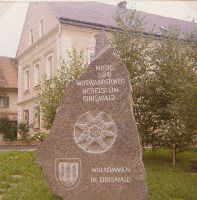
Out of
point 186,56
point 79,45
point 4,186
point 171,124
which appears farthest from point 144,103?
point 79,45

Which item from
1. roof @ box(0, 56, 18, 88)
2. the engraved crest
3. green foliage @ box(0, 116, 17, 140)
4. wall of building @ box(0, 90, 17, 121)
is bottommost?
the engraved crest

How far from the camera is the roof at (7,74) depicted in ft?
127

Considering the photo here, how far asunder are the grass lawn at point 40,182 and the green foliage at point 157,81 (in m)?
1.11

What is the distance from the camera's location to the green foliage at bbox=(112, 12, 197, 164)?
1391 centimetres

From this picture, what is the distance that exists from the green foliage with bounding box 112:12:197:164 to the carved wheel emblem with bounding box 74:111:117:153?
6630mm

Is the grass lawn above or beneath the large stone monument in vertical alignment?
beneath

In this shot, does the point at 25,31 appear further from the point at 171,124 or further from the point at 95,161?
the point at 95,161

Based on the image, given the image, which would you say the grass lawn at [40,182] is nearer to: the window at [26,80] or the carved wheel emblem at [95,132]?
the carved wheel emblem at [95,132]

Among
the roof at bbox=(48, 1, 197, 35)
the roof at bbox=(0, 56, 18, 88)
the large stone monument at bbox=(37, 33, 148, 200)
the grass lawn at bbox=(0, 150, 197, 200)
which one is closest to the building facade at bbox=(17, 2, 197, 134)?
the roof at bbox=(48, 1, 197, 35)

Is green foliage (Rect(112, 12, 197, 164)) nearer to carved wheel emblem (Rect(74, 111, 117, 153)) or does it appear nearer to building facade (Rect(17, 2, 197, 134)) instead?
building facade (Rect(17, 2, 197, 134))

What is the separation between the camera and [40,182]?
8.99 meters

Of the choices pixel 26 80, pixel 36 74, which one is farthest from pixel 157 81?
pixel 26 80

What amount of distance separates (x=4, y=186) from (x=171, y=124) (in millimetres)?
7109

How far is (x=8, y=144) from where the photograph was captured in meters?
23.9
